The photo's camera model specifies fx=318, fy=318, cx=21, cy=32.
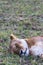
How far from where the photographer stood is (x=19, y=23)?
26.9 ft

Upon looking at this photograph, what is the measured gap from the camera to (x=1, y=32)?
291 inches

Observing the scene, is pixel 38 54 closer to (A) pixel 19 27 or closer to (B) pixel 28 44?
(B) pixel 28 44

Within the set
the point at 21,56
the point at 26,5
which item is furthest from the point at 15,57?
the point at 26,5

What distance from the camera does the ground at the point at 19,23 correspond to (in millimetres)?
5494

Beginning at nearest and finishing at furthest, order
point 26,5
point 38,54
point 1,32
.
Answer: point 38,54 → point 1,32 → point 26,5

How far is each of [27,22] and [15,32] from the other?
2.96 ft

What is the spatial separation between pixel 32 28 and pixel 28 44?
7.02 feet

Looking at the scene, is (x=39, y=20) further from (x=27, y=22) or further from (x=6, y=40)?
(x=6, y=40)

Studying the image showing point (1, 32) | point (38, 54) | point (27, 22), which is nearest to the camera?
point (38, 54)

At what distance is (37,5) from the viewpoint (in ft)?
34.0

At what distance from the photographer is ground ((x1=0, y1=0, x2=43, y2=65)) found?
549cm

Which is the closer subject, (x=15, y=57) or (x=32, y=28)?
(x=15, y=57)

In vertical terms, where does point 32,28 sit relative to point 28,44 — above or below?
below

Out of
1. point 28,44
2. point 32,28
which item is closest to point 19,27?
point 32,28
